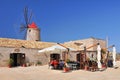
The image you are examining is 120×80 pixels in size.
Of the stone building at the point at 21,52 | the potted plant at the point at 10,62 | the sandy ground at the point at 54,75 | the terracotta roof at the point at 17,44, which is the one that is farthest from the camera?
the terracotta roof at the point at 17,44

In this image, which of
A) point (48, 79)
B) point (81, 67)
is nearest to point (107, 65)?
point (81, 67)

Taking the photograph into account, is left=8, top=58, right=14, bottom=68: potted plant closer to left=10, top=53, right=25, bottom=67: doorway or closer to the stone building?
the stone building

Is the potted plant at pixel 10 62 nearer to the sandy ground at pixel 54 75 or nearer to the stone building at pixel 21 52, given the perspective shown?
the stone building at pixel 21 52

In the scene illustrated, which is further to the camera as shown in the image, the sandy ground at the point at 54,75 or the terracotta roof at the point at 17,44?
the terracotta roof at the point at 17,44

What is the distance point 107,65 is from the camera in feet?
72.9

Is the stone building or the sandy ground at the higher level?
the stone building

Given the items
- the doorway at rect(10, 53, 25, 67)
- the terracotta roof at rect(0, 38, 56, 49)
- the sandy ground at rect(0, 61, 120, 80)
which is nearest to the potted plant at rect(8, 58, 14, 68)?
the doorway at rect(10, 53, 25, 67)

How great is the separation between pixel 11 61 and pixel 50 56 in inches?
233

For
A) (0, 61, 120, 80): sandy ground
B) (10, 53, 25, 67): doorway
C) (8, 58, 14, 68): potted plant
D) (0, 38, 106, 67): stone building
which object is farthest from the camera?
(10, 53, 25, 67): doorway

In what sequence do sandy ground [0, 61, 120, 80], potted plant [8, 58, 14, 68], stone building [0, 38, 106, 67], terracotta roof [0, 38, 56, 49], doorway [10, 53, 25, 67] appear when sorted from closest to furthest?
sandy ground [0, 61, 120, 80] → potted plant [8, 58, 14, 68] → stone building [0, 38, 106, 67] → terracotta roof [0, 38, 56, 49] → doorway [10, 53, 25, 67]

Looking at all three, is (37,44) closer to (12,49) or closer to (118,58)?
(12,49)

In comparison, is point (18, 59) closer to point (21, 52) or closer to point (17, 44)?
point (21, 52)

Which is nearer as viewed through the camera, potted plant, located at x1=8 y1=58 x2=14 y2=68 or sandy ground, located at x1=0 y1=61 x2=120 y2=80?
sandy ground, located at x1=0 y1=61 x2=120 y2=80

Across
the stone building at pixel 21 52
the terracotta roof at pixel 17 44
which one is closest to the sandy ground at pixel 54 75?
the stone building at pixel 21 52
